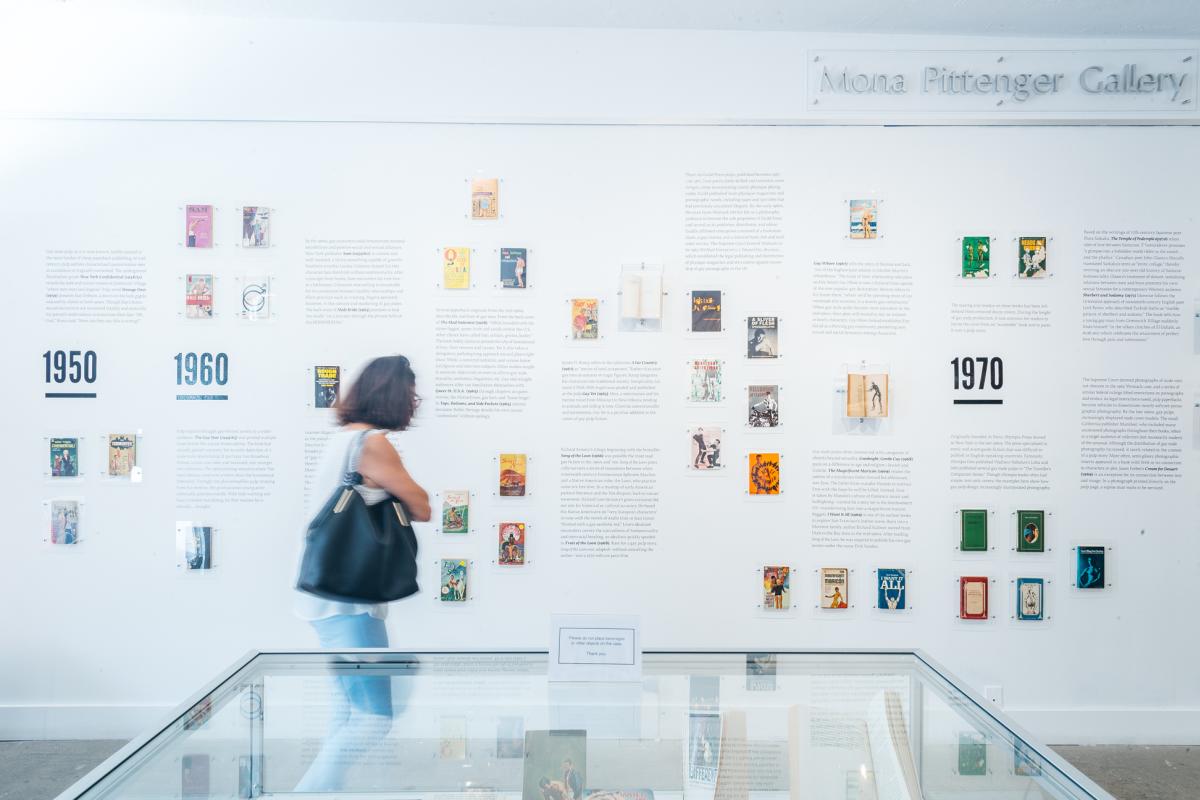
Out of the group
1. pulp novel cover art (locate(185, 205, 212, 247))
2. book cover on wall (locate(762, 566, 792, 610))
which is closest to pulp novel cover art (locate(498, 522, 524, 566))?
book cover on wall (locate(762, 566, 792, 610))

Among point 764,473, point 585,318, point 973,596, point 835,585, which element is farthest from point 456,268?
point 973,596

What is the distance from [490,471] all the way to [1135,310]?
279 cm

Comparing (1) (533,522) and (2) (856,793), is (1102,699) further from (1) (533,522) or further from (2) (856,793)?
(2) (856,793)

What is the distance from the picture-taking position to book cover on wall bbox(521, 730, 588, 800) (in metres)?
1.25

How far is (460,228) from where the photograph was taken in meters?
3.30

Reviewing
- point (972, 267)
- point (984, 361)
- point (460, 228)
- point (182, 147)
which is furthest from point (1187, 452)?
point (182, 147)

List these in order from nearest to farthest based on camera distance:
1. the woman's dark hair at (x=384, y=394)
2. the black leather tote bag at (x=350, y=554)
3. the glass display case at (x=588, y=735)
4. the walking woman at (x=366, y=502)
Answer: the glass display case at (x=588, y=735)
the walking woman at (x=366, y=502)
the black leather tote bag at (x=350, y=554)
the woman's dark hair at (x=384, y=394)

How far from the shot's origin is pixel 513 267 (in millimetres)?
3289

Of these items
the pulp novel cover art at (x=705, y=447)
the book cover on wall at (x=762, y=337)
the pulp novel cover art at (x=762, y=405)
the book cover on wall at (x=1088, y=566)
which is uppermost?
the book cover on wall at (x=762, y=337)

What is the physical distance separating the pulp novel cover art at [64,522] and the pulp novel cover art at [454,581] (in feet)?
5.01

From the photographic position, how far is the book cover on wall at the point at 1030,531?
331 centimetres

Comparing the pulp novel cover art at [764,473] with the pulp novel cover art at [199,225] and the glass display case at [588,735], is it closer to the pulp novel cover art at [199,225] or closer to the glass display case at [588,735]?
the glass display case at [588,735]

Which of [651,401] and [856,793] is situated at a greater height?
[651,401]

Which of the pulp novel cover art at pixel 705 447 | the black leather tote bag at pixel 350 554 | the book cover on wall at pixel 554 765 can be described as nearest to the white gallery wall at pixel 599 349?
the pulp novel cover art at pixel 705 447
